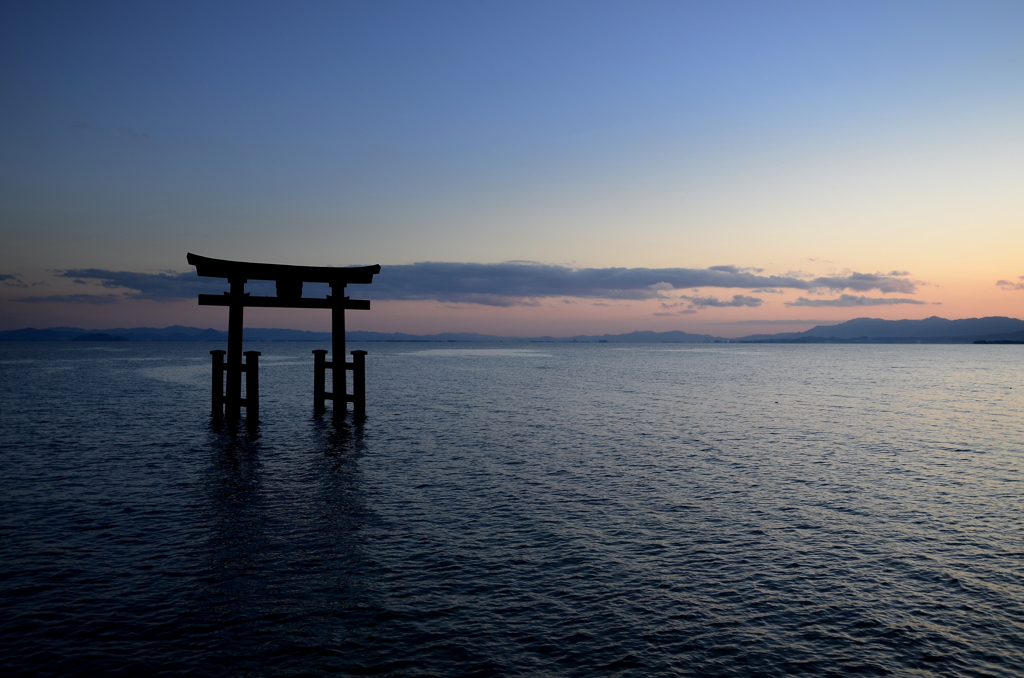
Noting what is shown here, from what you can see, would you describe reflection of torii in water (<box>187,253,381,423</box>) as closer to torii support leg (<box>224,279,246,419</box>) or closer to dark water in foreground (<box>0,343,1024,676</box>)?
torii support leg (<box>224,279,246,419</box>)

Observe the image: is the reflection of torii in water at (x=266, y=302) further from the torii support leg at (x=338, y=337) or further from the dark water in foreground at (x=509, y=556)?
the dark water in foreground at (x=509, y=556)

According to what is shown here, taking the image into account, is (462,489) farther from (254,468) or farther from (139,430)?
(139,430)

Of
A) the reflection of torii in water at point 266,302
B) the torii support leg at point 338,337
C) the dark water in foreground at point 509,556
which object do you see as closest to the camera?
the dark water in foreground at point 509,556

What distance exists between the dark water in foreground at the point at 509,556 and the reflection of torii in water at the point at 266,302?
3.95 m

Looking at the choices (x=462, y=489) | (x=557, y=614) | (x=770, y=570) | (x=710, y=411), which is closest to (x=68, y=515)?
(x=462, y=489)

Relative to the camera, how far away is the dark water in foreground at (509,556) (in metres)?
7.62

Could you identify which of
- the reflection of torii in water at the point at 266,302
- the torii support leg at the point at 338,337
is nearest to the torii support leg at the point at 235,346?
the reflection of torii in water at the point at 266,302

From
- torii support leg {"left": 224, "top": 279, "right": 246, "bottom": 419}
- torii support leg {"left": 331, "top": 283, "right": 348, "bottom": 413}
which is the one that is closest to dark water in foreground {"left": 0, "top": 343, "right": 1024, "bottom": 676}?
torii support leg {"left": 224, "top": 279, "right": 246, "bottom": 419}

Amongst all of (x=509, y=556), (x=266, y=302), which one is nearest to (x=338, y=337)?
(x=266, y=302)

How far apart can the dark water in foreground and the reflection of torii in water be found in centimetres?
395

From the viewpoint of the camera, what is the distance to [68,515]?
1320cm

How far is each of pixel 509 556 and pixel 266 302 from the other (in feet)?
61.8

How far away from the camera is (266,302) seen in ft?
84.1

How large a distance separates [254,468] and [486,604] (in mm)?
12378
